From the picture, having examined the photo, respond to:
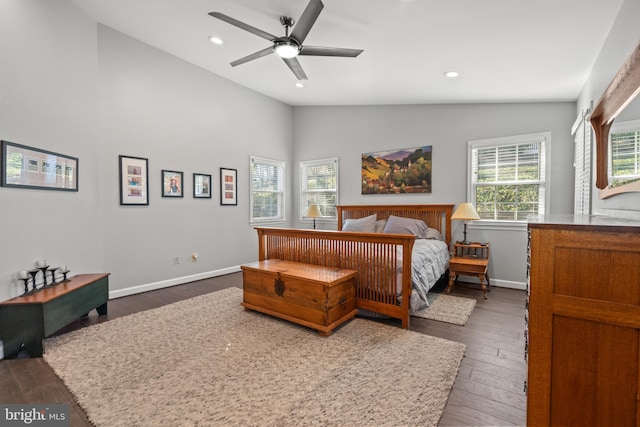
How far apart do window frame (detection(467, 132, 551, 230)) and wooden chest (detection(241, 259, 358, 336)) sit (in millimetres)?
2621

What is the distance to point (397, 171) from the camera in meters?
5.03

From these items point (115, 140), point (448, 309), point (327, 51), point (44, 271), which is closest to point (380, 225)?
point (448, 309)

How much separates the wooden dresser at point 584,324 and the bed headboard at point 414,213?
3508 mm

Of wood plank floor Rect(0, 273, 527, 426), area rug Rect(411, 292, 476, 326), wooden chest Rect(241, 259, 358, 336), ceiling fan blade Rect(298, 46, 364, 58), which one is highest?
ceiling fan blade Rect(298, 46, 364, 58)

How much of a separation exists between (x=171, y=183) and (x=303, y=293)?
9.14 ft

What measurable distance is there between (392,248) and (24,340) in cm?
309

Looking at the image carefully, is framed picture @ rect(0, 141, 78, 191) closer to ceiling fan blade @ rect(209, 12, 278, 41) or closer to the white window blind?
ceiling fan blade @ rect(209, 12, 278, 41)

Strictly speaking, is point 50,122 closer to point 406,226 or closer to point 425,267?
point 425,267

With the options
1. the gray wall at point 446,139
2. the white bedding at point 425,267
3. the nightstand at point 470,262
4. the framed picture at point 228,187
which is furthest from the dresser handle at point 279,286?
the gray wall at point 446,139

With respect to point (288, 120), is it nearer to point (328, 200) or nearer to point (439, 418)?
point (328, 200)

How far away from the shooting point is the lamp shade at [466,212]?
399 cm

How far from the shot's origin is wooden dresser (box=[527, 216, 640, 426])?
39.7 inches

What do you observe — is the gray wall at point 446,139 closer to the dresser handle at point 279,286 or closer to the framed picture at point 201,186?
the framed picture at point 201,186

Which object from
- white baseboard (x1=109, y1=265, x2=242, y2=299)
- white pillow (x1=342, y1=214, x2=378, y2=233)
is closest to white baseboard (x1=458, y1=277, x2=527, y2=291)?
white pillow (x1=342, y1=214, x2=378, y2=233)
